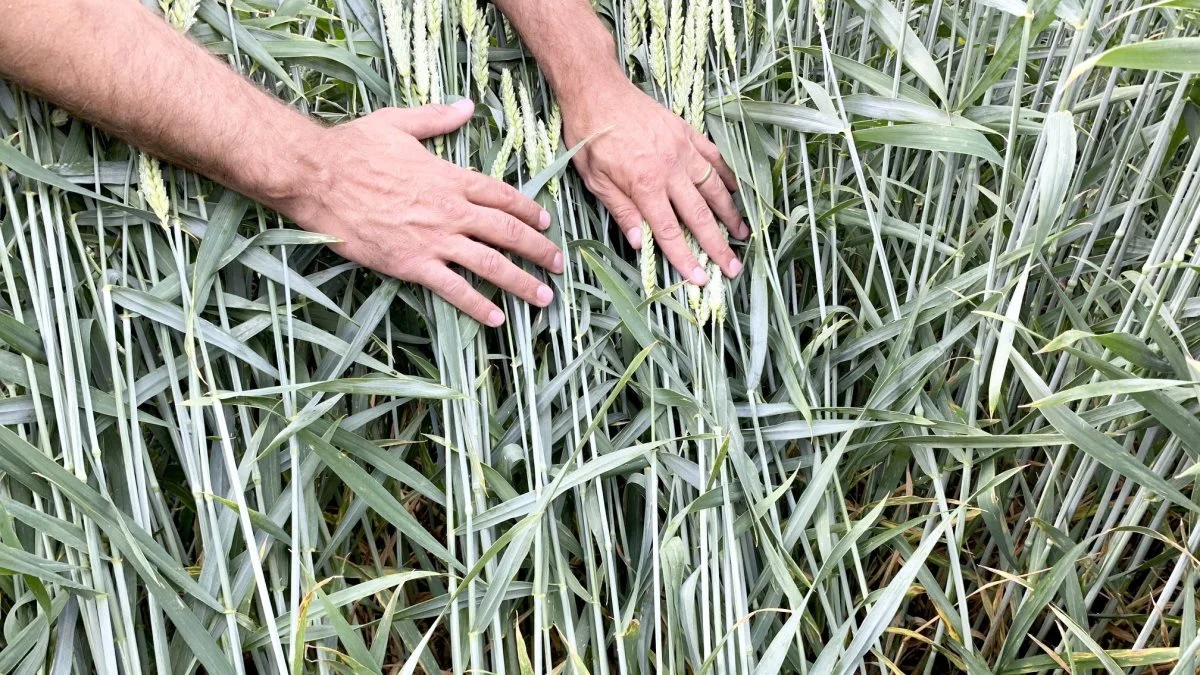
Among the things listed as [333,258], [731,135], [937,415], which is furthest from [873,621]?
[333,258]

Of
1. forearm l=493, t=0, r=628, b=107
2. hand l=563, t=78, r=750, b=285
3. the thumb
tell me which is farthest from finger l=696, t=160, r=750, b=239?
the thumb

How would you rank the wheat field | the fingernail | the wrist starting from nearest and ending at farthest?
1. the wheat field
2. the wrist
3. the fingernail

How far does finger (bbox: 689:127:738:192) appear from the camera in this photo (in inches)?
36.5

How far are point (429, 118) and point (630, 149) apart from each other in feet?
0.67

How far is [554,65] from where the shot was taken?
921mm

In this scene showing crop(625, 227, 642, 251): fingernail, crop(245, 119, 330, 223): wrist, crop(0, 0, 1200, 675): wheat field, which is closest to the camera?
crop(0, 0, 1200, 675): wheat field

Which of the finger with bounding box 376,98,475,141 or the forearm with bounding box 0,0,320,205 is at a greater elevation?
the forearm with bounding box 0,0,320,205

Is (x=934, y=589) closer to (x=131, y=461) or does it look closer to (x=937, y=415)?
(x=937, y=415)

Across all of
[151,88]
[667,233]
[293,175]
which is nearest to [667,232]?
[667,233]

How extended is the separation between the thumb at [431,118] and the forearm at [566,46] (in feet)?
0.37

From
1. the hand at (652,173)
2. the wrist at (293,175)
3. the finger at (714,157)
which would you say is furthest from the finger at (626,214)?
the wrist at (293,175)

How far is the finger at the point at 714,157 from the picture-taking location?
0.93 m

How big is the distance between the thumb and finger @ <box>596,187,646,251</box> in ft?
0.55

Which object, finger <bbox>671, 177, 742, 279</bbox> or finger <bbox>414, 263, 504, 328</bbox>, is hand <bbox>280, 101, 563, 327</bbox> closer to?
finger <bbox>414, 263, 504, 328</bbox>
